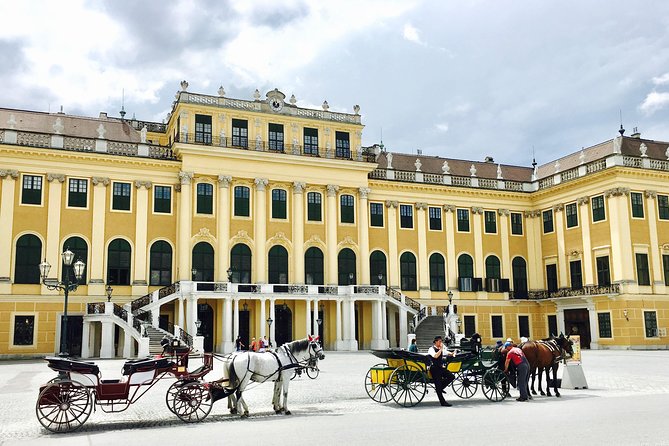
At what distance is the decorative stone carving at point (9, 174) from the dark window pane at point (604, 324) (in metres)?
37.1

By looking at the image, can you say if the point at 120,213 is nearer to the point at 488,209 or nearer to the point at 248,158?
the point at 248,158

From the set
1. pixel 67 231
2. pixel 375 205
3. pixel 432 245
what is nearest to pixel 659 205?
pixel 432 245

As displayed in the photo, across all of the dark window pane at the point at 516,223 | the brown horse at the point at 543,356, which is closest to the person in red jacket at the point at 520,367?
the brown horse at the point at 543,356

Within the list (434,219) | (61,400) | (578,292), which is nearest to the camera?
(61,400)

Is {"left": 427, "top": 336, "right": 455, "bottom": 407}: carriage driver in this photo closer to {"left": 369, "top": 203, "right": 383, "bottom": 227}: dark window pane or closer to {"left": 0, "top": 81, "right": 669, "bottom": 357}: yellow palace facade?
{"left": 0, "top": 81, "right": 669, "bottom": 357}: yellow palace facade

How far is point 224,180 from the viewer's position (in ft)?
140

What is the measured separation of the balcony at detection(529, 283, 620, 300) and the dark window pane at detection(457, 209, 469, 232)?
276 inches

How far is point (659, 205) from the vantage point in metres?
45.5

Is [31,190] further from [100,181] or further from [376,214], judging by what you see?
[376,214]

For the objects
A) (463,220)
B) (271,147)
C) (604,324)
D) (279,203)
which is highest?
(271,147)

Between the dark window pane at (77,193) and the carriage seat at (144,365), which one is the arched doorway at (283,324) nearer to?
the dark window pane at (77,193)

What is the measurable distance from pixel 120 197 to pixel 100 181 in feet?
4.89

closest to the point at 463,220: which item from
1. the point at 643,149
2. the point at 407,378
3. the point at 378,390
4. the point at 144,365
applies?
the point at 643,149

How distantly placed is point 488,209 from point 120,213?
26490 mm
